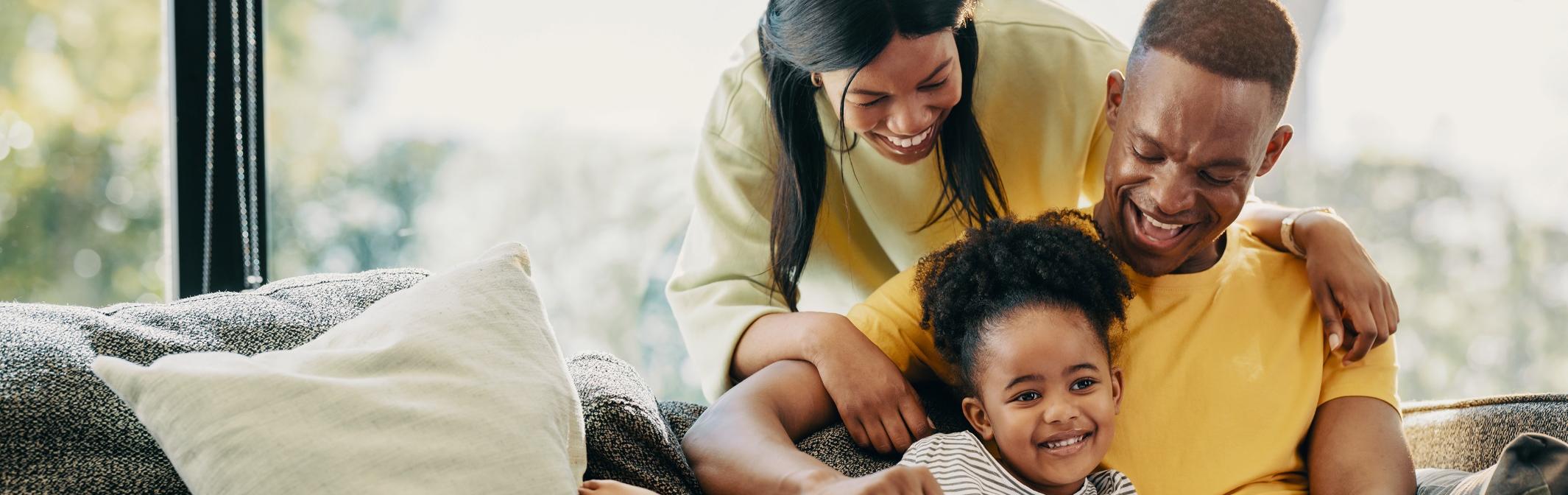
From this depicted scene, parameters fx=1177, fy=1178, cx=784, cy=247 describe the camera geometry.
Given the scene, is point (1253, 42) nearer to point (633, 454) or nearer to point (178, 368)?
point (633, 454)

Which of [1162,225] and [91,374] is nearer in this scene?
[91,374]

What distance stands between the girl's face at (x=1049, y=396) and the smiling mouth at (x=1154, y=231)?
145 mm

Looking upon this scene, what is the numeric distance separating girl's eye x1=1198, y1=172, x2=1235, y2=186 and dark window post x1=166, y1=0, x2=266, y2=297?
1916 millimetres

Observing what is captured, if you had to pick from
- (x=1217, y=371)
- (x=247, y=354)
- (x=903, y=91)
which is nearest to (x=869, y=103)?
(x=903, y=91)

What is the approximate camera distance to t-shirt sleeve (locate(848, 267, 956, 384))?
5.04 ft

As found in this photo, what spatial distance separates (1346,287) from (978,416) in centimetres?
49

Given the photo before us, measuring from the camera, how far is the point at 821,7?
145 centimetres

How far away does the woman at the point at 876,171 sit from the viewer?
1463mm

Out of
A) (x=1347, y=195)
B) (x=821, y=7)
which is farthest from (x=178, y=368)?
(x=1347, y=195)

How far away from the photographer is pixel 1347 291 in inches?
57.4

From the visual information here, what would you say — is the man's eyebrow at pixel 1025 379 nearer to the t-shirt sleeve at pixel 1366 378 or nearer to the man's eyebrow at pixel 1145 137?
the man's eyebrow at pixel 1145 137

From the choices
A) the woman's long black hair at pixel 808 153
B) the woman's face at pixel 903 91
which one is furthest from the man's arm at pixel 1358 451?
the woman's face at pixel 903 91

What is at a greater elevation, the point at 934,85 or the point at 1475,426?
the point at 934,85

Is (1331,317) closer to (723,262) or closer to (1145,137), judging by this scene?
(1145,137)
